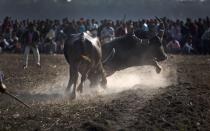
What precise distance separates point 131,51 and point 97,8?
3047cm

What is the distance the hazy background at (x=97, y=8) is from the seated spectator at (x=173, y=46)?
55.3 ft

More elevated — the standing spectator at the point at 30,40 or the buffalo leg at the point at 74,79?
the standing spectator at the point at 30,40

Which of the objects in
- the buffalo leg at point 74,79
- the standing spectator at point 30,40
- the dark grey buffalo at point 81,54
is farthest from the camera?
the standing spectator at point 30,40

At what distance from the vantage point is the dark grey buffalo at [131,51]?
63.6 ft

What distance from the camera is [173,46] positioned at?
29.8m

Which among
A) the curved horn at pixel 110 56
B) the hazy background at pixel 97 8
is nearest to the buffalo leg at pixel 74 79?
the curved horn at pixel 110 56

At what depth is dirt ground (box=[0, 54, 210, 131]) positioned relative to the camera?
1225 cm

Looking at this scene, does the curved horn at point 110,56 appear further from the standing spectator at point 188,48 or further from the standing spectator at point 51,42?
the standing spectator at point 51,42

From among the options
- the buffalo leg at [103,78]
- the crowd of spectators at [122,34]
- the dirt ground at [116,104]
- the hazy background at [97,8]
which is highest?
the hazy background at [97,8]

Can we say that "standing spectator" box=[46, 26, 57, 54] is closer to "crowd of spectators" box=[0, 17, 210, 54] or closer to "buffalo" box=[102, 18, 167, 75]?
"crowd of spectators" box=[0, 17, 210, 54]

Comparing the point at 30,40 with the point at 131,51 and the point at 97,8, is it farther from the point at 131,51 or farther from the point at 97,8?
the point at 97,8

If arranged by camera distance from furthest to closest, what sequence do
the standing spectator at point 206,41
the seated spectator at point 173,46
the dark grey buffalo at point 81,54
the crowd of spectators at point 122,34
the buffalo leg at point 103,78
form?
the seated spectator at point 173,46, the crowd of spectators at point 122,34, the standing spectator at point 206,41, the buffalo leg at point 103,78, the dark grey buffalo at point 81,54

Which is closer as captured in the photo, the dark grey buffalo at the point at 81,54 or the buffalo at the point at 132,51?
the dark grey buffalo at the point at 81,54

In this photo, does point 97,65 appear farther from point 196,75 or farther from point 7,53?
point 7,53
